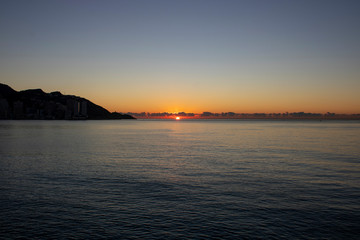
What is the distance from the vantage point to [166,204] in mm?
18672

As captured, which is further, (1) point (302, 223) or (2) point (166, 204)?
(2) point (166, 204)

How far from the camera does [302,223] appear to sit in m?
15.6

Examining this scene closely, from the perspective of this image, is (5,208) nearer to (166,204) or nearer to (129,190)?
(129,190)

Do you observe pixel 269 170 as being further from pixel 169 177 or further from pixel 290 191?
pixel 169 177

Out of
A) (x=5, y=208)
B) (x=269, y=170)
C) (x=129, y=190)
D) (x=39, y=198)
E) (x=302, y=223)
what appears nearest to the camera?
(x=302, y=223)

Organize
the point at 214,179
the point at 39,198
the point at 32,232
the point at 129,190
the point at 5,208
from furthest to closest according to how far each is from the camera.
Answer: the point at 214,179, the point at 129,190, the point at 39,198, the point at 5,208, the point at 32,232

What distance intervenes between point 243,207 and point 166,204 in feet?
15.8

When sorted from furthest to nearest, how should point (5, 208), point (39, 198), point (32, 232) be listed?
point (39, 198) → point (5, 208) → point (32, 232)

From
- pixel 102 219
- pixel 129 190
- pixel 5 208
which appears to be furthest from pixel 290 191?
pixel 5 208

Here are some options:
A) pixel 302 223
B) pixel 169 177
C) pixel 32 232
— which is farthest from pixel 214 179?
pixel 32 232

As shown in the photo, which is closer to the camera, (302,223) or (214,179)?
(302,223)

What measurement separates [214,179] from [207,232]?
12505 millimetres

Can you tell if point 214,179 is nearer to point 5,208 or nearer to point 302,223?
point 302,223

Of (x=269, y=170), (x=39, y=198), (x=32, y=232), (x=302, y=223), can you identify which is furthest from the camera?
(x=269, y=170)
